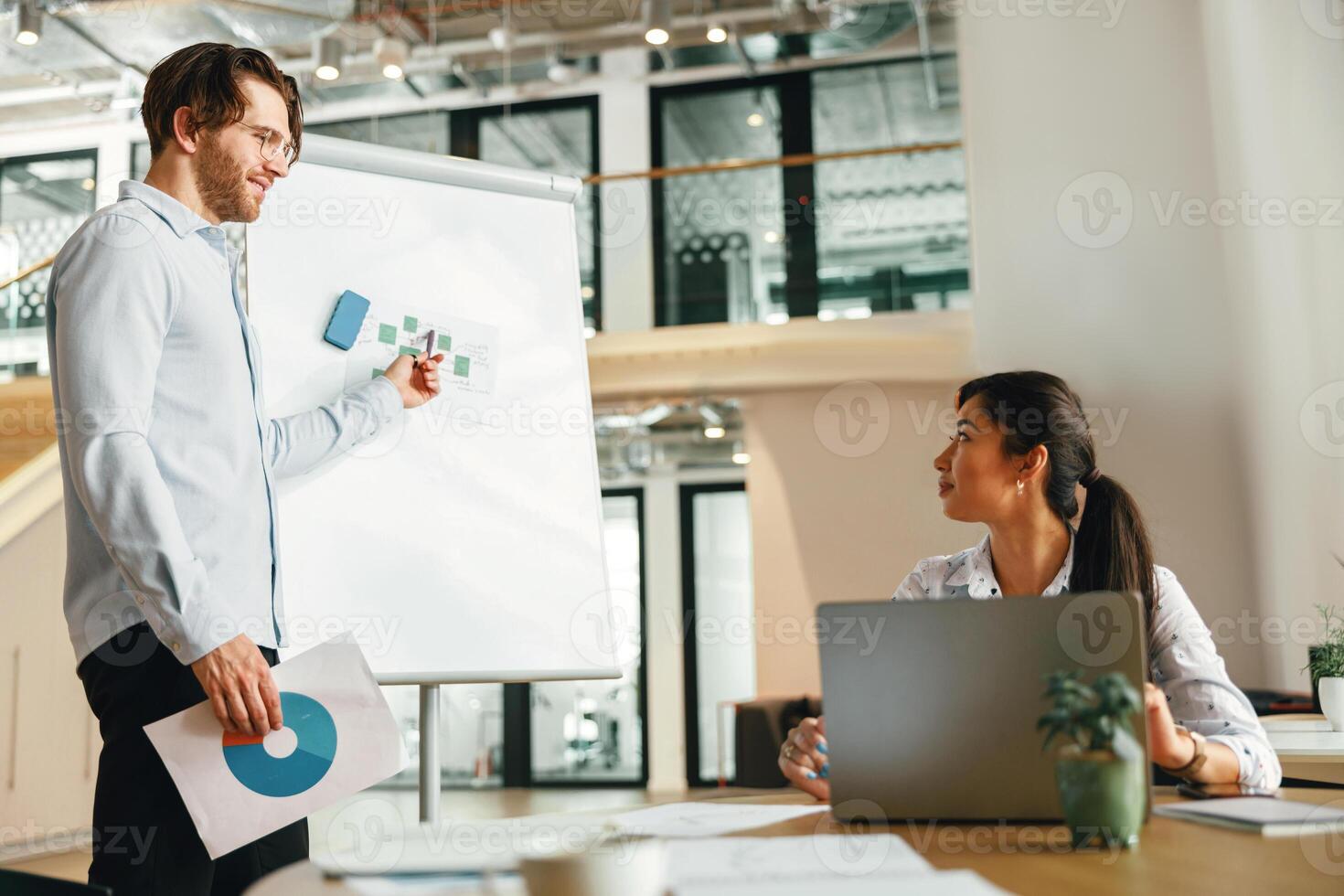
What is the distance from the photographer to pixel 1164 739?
4.40 ft

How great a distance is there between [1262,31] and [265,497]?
435cm

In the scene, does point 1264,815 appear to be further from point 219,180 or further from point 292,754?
point 219,180

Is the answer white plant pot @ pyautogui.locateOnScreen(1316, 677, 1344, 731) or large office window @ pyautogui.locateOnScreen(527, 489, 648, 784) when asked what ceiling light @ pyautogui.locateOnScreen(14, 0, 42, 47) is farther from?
white plant pot @ pyautogui.locateOnScreen(1316, 677, 1344, 731)

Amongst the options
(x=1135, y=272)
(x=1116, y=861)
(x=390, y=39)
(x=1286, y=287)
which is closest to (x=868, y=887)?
(x=1116, y=861)

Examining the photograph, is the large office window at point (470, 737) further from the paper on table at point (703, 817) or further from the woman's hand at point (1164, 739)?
the woman's hand at point (1164, 739)

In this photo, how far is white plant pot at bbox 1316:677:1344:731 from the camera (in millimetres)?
2523

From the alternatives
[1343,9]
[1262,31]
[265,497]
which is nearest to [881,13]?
[1262,31]

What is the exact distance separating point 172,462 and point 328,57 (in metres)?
6.29

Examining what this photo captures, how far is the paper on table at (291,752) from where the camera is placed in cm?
143

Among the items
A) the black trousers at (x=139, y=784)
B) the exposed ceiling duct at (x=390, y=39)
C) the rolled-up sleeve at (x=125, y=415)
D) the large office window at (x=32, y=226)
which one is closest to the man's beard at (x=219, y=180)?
the rolled-up sleeve at (x=125, y=415)

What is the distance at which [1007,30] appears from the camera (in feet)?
18.2

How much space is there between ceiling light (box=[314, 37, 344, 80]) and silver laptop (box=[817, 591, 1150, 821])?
22.7 feet

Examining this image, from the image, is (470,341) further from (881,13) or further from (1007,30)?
(881,13)

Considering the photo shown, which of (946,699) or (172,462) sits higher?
(172,462)
